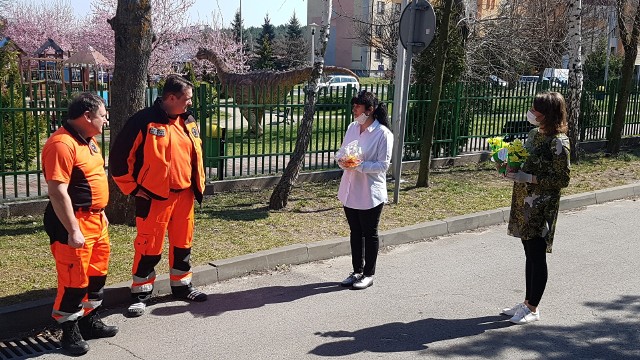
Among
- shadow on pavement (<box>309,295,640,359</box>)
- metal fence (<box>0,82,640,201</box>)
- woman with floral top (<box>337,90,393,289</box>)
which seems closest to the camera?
shadow on pavement (<box>309,295,640,359</box>)

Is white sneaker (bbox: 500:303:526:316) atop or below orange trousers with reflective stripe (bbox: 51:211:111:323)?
below

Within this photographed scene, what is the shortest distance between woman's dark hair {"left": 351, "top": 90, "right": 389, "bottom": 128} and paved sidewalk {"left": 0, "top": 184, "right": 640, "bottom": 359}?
5.44ft

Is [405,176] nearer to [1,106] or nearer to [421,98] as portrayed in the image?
[421,98]

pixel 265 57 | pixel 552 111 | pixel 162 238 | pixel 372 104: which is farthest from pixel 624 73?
pixel 265 57

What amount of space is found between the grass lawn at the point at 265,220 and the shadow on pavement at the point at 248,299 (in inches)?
26.2

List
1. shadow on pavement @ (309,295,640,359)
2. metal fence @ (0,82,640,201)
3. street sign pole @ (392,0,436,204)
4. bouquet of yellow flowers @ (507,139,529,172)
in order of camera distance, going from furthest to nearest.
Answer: street sign pole @ (392,0,436,204), metal fence @ (0,82,640,201), bouquet of yellow flowers @ (507,139,529,172), shadow on pavement @ (309,295,640,359)

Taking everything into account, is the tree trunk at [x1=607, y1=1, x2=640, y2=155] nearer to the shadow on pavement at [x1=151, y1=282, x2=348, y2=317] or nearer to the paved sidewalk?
the paved sidewalk

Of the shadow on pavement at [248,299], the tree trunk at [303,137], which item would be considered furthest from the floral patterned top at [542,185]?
the tree trunk at [303,137]

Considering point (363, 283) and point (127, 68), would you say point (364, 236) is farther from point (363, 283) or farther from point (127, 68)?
point (127, 68)

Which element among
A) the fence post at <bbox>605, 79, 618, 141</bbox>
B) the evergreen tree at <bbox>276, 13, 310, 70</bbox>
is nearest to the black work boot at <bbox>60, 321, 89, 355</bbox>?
the fence post at <bbox>605, 79, 618, 141</bbox>

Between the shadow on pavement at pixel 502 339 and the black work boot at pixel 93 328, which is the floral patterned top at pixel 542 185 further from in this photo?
the black work boot at pixel 93 328

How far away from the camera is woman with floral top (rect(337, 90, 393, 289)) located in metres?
6.05

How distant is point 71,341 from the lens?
4637 mm

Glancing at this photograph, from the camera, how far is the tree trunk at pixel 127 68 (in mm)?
7398
